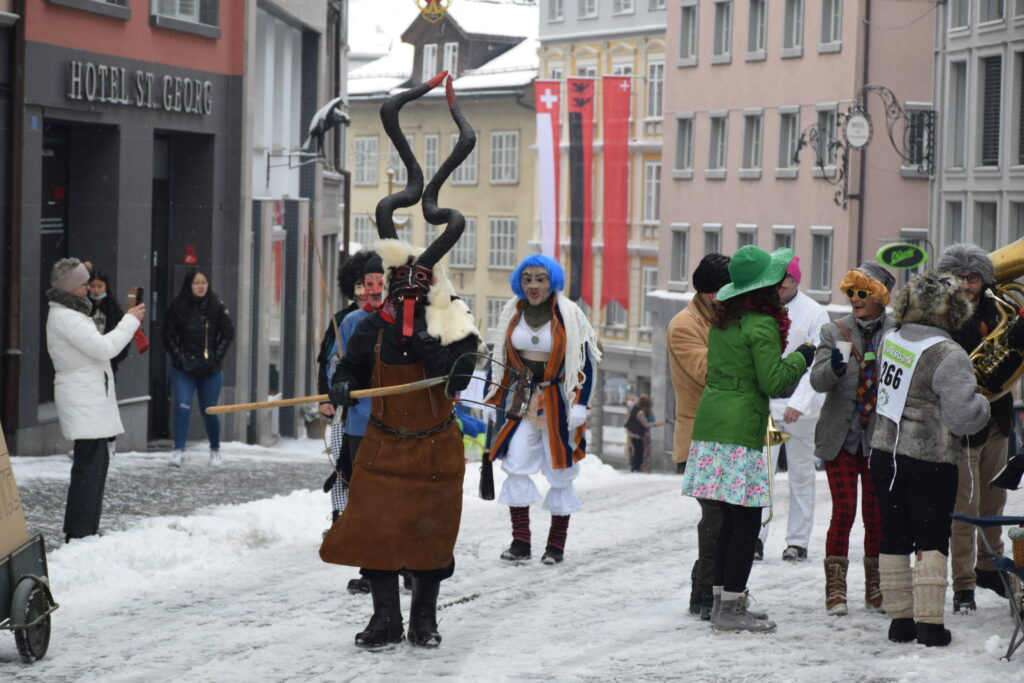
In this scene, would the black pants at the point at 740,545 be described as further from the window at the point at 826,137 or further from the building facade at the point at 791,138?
the window at the point at 826,137

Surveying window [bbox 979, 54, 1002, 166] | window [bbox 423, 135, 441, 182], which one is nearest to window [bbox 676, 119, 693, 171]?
window [bbox 423, 135, 441, 182]

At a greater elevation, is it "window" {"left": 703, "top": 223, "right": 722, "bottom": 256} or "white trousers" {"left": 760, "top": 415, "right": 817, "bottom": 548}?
"window" {"left": 703, "top": 223, "right": 722, "bottom": 256}

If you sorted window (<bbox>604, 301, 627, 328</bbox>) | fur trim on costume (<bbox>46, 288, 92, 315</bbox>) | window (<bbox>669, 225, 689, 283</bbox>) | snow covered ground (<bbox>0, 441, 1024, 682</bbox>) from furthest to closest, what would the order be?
window (<bbox>604, 301, 627, 328</bbox>) < window (<bbox>669, 225, 689, 283</bbox>) < fur trim on costume (<bbox>46, 288, 92, 315</bbox>) < snow covered ground (<bbox>0, 441, 1024, 682</bbox>)

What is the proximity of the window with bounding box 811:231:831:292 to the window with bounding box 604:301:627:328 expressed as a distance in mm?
15140

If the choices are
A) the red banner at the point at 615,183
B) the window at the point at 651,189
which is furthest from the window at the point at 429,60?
the red banner at the point at 615,183

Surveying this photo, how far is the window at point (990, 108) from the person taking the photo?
3180cm

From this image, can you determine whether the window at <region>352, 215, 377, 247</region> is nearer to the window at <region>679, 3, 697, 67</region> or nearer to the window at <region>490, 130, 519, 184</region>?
the window at <region>490, 130, 519, 184</region>

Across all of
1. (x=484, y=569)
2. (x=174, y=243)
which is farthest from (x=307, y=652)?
(x=174, y=243)

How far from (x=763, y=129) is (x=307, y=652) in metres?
42.5

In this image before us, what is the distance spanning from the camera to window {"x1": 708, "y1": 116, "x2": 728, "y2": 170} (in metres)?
51.7

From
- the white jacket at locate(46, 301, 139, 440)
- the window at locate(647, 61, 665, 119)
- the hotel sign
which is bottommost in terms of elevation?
the white jacket at locate(46, 301, 139, 440)

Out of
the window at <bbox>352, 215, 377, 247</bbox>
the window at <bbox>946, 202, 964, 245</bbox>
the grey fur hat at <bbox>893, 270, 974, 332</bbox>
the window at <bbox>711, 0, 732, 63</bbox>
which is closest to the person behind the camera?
the grey fur hat at <bbox>893, 270, 974, 332</bbox>

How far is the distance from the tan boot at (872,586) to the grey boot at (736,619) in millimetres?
842

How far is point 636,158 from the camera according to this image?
6212 cm
